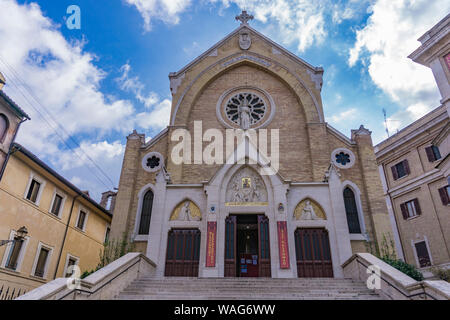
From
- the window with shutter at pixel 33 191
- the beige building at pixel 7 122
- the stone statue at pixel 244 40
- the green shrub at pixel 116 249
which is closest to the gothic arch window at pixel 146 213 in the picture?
the green shrub at pixel 116 249

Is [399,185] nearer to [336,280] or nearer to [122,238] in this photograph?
[336,280]

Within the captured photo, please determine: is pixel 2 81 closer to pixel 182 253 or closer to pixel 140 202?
pixel 140 202

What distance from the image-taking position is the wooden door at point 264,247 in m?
14.4

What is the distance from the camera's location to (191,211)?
16.1 metres

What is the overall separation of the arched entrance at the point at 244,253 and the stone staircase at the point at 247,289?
10.2 feet

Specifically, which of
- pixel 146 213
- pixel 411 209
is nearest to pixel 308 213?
pixel 146 213

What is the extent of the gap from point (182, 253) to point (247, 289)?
18.3 ft

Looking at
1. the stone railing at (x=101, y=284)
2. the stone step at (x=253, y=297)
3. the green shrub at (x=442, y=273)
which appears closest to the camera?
the stone railing at (x=101, y=284)

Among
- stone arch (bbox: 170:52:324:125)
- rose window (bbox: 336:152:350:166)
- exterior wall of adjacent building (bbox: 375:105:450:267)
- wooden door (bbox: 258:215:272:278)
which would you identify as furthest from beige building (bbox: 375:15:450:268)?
wooden door (bbox: 258:215:272:278)

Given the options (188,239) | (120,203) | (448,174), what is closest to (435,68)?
(448,174)

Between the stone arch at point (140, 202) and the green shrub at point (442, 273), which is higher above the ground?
the stone arch at point (140, 202)

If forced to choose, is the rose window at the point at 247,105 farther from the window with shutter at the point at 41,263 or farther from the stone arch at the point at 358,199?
the window with shutter at the point at 41,263

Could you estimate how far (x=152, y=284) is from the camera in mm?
11125
